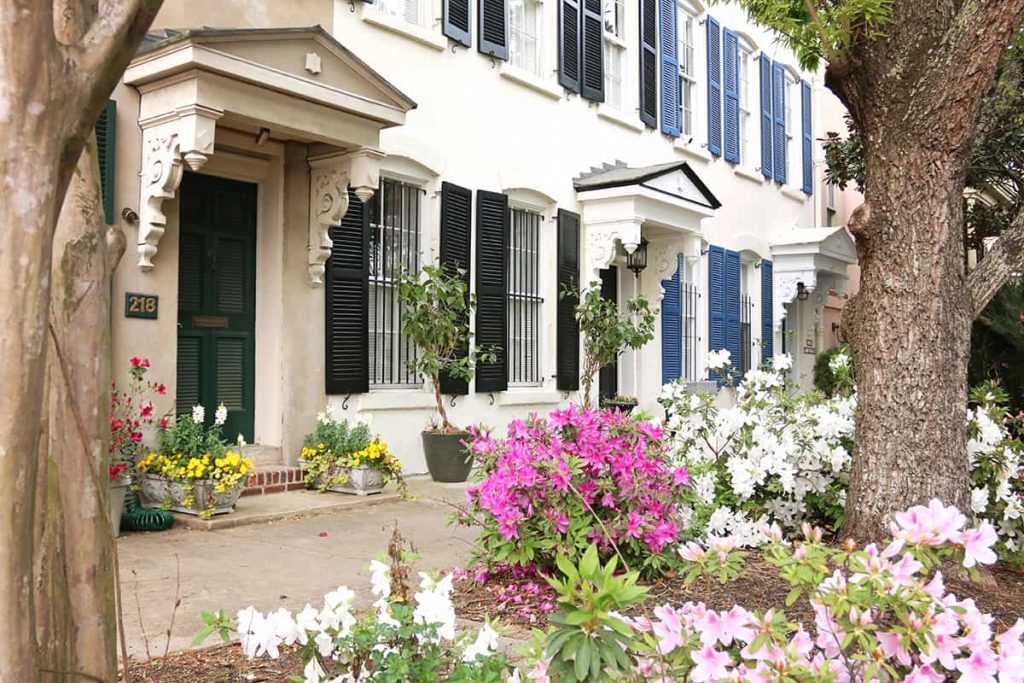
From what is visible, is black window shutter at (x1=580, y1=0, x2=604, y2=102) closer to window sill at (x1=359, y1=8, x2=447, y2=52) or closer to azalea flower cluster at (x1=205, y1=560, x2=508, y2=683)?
window sill at (x1=359, y1=8, x2=447, y2=52)

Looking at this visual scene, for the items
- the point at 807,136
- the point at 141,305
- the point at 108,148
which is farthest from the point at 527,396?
the point at 807,136

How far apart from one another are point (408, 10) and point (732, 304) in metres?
8.40

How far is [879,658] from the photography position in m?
1.83

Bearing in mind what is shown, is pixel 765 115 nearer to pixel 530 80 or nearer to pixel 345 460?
pixel 530 80

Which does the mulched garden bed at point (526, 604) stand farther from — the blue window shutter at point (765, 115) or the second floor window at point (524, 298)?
the blue window shutter at point (765, 115)

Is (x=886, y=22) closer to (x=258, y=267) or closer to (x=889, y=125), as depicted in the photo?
(x=889, y=125)

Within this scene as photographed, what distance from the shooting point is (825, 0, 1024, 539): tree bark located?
4.56 meters

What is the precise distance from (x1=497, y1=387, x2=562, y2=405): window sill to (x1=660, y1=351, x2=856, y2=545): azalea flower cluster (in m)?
4.40

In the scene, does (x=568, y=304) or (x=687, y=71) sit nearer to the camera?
(x=568, y=304)

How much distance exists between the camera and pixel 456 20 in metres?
9.59

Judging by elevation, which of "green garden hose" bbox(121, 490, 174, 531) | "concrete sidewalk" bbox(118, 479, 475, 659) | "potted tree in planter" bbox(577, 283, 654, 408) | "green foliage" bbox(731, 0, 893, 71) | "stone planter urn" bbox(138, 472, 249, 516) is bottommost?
"concrete sidewalk" bbox(118, 479, 475, 659)

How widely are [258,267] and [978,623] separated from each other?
7116 millimetres

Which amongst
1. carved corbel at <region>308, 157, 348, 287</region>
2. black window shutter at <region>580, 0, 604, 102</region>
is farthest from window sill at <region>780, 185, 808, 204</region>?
carved corbel at <region>308, 157, 348, 287</region>

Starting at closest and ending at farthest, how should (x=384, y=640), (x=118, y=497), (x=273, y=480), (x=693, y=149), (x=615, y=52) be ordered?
1. (x=384, y=640)
2. (x=118, y=497)
3. (x=273, y=480)
4. (x=615, y=52)
5. (x=693, y=149)
